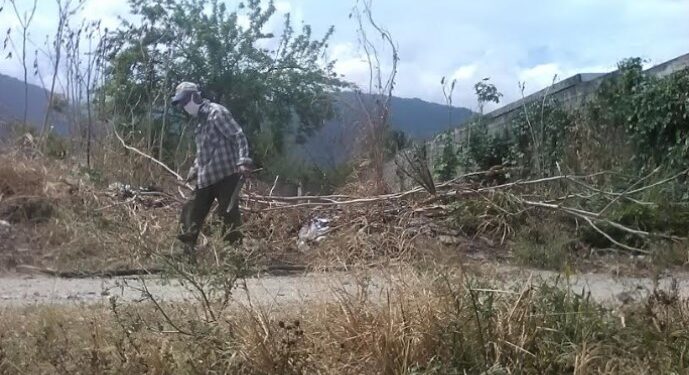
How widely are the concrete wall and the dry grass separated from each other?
707cm

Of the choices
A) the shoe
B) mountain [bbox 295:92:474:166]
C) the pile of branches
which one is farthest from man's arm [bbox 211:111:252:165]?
mountain [bbox 295:92:474:166]

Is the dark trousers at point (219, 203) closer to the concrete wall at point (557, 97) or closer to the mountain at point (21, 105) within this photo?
the concrete wall at point (557, 97)

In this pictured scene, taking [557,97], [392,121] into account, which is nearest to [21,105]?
[392,121]

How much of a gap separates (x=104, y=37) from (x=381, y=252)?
9.18 meters

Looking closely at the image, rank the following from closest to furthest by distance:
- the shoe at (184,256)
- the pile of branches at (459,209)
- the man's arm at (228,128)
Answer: the shoe at (184,256) < the man's arm at (228,128) < the pile of branches at (459,209)

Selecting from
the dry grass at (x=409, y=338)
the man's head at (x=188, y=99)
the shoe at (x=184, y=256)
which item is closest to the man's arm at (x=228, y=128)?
the man's head at (x=188, y=99)

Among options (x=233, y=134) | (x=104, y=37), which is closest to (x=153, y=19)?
(x=104, y=37)

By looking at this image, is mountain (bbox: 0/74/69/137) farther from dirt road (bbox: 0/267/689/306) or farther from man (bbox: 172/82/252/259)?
man (bbox: 172/82/252/259)

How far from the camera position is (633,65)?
40.9ft

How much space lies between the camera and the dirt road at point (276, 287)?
18.3 feet

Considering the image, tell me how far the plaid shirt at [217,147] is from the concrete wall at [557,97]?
3.26 meters

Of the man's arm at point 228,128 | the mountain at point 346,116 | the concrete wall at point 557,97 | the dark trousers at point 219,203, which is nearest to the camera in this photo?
the man's arm at point 228,128

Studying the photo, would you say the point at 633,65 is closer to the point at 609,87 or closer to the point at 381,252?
the point at 609,87

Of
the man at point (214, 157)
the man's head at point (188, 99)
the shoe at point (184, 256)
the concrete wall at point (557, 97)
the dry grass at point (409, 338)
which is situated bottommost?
the dry grass at point (409, 338)
